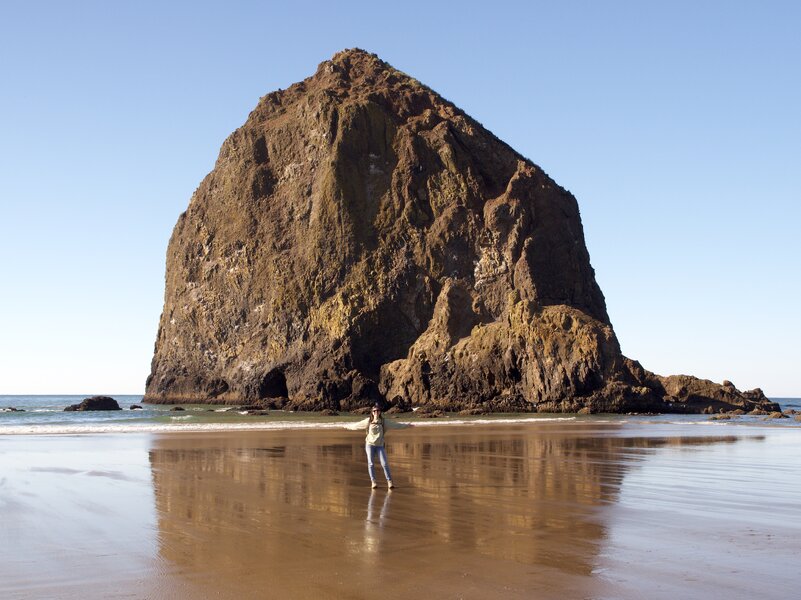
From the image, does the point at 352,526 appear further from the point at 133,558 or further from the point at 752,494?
the point at 752,494

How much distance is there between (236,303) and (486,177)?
29.1 meters

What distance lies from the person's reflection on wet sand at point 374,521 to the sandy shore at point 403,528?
0.03m

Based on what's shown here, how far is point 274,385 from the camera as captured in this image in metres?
77.2

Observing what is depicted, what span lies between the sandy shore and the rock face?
4530cm

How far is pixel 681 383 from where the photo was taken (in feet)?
221

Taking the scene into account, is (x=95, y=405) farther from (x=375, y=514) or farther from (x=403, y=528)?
(x=403, y=528)

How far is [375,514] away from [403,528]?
3.66 ft

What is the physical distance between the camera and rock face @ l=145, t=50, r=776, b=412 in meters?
64.6

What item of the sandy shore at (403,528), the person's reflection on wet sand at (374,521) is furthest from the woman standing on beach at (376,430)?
the person's reflection on wet sand at (374,521)

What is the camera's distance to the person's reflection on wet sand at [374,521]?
869 centimetres

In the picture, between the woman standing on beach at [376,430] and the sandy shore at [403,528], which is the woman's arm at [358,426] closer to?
the woman standing on beach at [376,430]

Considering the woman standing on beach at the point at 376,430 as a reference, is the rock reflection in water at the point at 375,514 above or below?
below

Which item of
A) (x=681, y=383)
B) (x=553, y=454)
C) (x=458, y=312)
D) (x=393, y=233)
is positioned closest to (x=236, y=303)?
(x=393, y=233)

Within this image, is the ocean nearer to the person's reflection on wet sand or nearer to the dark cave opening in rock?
the dark cave opening in rock
